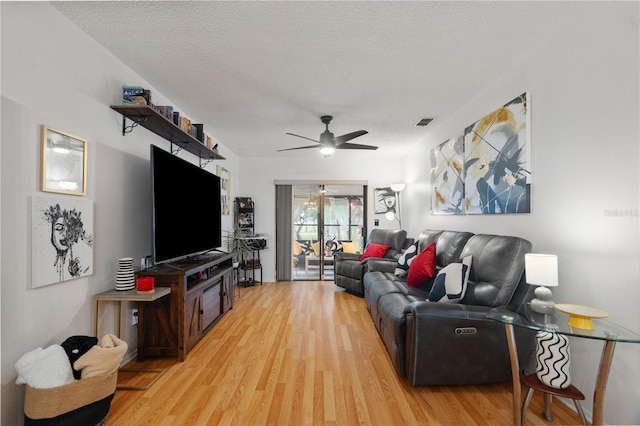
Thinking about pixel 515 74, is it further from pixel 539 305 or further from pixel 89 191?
pixel 89 191

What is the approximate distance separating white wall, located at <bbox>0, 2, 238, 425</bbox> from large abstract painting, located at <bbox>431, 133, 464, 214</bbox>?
333 centimetres

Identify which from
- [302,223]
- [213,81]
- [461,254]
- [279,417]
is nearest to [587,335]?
[461,254]

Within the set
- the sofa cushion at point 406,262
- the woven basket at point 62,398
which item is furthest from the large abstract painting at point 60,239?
the sofa cushion at point 406,262

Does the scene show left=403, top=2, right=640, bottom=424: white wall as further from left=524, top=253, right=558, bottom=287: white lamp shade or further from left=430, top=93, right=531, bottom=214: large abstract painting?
left=524, top=253, right=558, bottom=287: white lamp shade

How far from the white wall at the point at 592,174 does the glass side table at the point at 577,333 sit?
0.79 ft

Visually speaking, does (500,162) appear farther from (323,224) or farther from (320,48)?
(323,224)

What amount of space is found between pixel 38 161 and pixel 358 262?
3.92 meters

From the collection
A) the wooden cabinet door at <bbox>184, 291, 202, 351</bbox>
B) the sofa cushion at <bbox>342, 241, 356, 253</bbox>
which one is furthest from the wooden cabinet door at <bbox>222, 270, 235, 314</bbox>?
the sofa cushion at <bbox>342, 241, 356, 253</bbox>

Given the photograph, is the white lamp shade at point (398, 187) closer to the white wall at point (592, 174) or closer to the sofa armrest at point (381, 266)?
the sofa armrest at point (381, 266)

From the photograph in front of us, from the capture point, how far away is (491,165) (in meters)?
2.65

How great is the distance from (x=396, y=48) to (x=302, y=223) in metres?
4.13

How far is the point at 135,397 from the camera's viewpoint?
1960mm

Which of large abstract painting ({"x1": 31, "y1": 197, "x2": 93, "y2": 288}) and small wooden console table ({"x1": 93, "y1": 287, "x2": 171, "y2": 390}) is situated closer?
large abstract painting ({"x1": 31, "y1": 197, "x2": 93, "y2": 288})

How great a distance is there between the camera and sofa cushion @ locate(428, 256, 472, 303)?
Result: 7.49 feet
